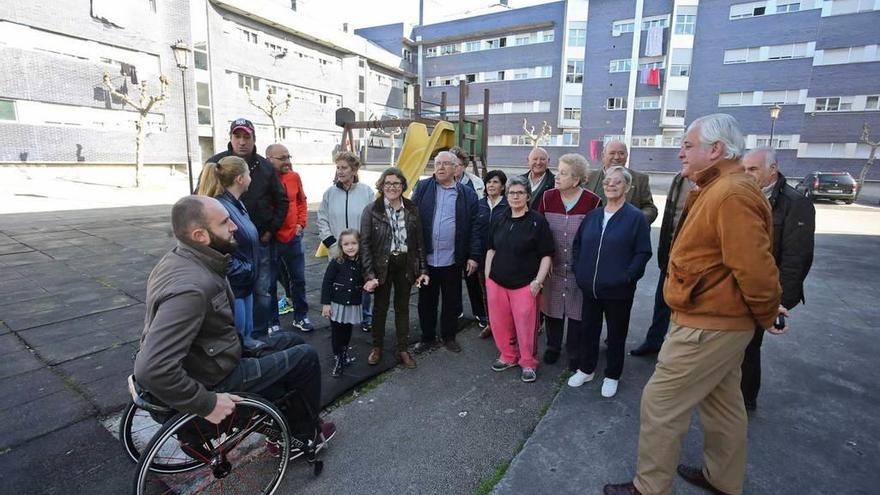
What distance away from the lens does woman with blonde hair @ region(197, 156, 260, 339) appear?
3074mm

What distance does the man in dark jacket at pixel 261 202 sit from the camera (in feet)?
12.1

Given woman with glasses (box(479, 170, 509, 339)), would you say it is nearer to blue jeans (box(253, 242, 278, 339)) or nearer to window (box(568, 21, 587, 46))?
blue jeans (box(253, 242, 278, 339))

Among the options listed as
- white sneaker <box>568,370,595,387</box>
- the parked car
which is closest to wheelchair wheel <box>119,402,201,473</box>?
white sneaker <box>568,370,595,387</box>

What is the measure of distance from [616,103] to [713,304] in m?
38.6

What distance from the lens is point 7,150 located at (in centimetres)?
1917

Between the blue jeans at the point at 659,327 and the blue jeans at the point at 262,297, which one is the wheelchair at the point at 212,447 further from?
the blue jeans at the point at 659,327

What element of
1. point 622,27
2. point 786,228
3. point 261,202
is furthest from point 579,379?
point 622,27

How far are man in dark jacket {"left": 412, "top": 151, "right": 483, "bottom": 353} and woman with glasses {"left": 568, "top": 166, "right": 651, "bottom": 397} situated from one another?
3.56 ft

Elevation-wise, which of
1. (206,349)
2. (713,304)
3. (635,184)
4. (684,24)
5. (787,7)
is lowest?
(206,349)

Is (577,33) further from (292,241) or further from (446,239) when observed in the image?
(292,241)

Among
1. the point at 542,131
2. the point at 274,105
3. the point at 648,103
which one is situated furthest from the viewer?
the point at 542,131

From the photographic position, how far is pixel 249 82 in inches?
1186

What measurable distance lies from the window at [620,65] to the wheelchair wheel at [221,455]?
1566 inches

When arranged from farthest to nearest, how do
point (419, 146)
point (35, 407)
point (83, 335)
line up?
point (419, 146), point (83, 335), point (35, 407)
